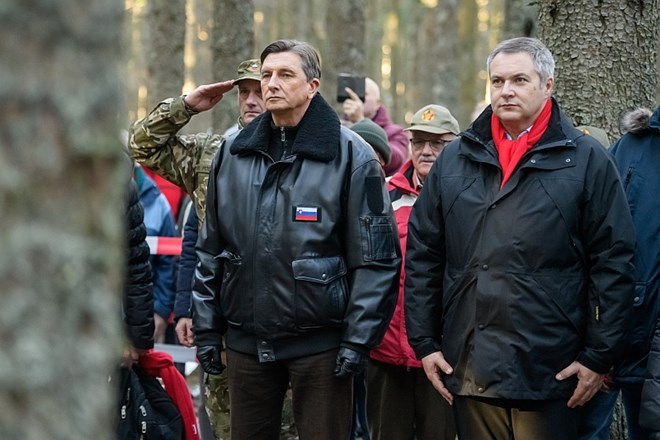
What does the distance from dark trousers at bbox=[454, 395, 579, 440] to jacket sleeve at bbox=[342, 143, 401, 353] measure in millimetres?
541

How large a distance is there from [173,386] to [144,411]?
10.8 inches

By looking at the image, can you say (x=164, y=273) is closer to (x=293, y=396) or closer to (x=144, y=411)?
(x=144, y=411)

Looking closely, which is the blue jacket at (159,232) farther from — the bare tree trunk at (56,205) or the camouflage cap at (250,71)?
the bare tree trunk at (56,205)

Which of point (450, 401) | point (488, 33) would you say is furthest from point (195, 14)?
point (450, 401)

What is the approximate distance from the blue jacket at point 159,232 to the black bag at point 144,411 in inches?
90.8

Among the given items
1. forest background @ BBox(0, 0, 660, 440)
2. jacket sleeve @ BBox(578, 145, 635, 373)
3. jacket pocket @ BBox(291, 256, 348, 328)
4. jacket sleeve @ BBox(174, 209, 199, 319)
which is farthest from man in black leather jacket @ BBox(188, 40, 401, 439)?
forest background @ BBox(0, 0, 660, 440)

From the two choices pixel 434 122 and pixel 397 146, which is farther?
pixel 397 146

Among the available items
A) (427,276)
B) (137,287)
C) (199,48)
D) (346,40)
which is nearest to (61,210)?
(427,276)

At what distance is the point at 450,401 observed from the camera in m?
4.84

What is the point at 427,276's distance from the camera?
4883mm

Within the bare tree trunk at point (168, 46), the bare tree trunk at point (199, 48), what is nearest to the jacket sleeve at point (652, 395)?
the bare tree trunk at point (168, 46)

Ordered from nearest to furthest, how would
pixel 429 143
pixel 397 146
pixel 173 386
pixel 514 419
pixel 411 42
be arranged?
pixel 514 419
pixel 173 386
pixel 429 143
pixel 397 146
pixel 411 42

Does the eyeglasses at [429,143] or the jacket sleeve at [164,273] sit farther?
the jacket sleeve at [164,273]

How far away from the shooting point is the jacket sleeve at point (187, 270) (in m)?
6.65
